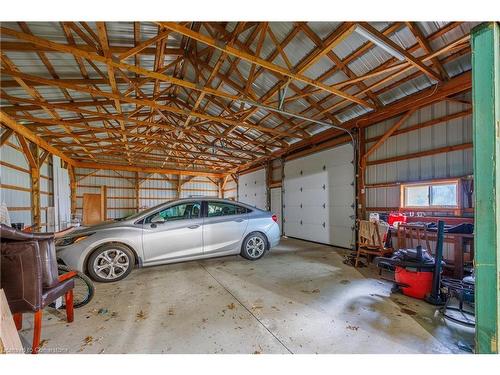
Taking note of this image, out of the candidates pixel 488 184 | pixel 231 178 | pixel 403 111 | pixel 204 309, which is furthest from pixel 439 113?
pixel 231 178

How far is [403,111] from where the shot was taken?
462cm

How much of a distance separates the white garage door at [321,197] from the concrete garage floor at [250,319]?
96.7 inches

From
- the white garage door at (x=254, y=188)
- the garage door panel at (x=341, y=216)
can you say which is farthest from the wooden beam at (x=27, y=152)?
the garage door panel at (x=341, y=216)

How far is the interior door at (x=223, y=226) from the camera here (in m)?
4.08

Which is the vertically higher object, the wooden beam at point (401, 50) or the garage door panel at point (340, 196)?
the wooden beam at point (401, 50)

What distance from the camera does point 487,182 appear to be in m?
1.48

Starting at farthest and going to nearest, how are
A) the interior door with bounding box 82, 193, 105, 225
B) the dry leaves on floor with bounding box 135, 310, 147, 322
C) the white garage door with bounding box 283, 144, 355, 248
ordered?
the interior door with bounding box 82, 193, 105, 225 → the white garage door with bounding box 283, 144, 355, 248 → the dry leaves on floor with bounding box 135, 310, 147, 322

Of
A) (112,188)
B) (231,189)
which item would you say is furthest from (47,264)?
(112,188)

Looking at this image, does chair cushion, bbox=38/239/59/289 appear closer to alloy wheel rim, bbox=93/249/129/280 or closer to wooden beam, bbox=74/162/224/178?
alloy wheel rim, bbox=93/249/129/280

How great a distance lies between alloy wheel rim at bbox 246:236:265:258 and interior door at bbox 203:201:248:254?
29 centimetres

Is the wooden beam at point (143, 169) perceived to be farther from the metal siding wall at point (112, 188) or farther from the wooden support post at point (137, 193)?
the wooden support post at point (137, 193)

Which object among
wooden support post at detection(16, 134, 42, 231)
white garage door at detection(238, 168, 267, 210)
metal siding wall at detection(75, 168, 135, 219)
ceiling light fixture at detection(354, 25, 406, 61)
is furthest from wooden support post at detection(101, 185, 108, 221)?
ceiling light fixture at detection(354, 25, 406, 61)

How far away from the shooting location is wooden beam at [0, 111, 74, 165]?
212 inches

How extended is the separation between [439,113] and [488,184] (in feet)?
12.1
